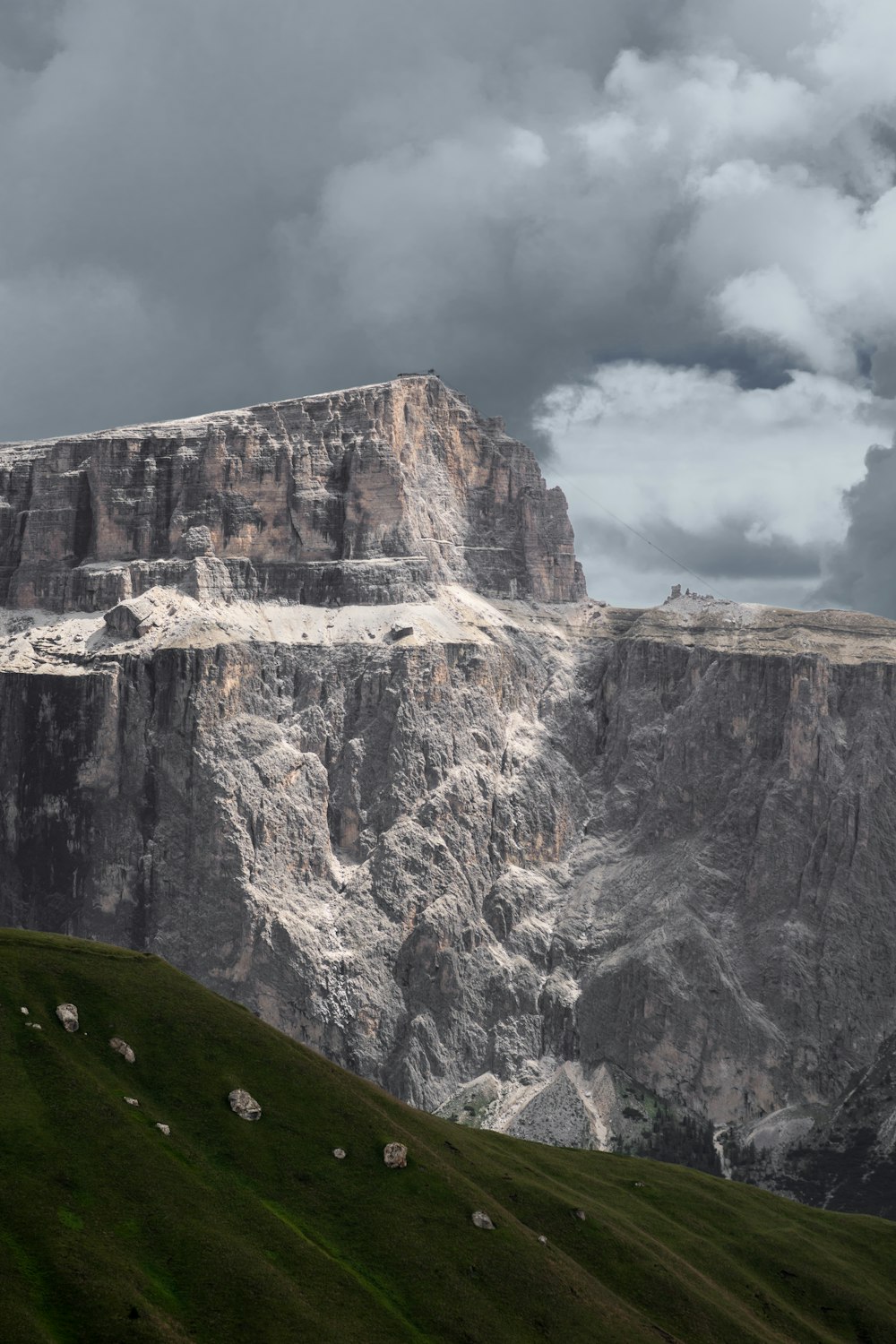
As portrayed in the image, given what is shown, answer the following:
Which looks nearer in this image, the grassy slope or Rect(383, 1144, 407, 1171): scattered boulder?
the grassy slope

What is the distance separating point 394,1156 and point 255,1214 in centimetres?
1891

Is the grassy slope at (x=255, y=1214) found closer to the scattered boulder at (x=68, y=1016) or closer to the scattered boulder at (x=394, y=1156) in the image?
the scattered boulder at (x=394, y=1156)

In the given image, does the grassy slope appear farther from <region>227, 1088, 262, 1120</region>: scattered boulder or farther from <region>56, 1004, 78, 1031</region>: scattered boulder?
<region>56, 1004, 78, 1031</region>: scattered boulder

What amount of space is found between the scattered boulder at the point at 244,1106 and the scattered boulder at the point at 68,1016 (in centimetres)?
1441

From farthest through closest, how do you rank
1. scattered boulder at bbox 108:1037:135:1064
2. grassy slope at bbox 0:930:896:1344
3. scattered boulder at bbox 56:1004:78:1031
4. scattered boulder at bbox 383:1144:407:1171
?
scattered boulder at bbox 383:1144:407:1171 < scattered boulder at bbox 108:1037:135:1064 < scattered boulder at bbox 56:1004:78:1031 < grassy slope at bbox 0:930:896:1344

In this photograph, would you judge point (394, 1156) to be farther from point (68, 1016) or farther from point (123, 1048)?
point (68, 1016)

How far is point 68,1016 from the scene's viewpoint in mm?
160500

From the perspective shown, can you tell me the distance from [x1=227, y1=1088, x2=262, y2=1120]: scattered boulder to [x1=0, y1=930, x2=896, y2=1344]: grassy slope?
95 centimetres

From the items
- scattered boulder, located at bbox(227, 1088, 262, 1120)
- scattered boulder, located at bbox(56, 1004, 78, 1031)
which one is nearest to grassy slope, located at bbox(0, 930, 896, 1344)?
scattered boulder, located at bbox(227, 1088, 262, 1120)

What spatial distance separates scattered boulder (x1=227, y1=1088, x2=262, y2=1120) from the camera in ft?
526

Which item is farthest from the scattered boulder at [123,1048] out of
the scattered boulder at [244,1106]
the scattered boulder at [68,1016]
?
the scattered boulder at [244,1106]

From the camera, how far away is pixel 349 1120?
16588 cm

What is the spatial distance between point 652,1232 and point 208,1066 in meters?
56.6

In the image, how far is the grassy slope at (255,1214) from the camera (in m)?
132
